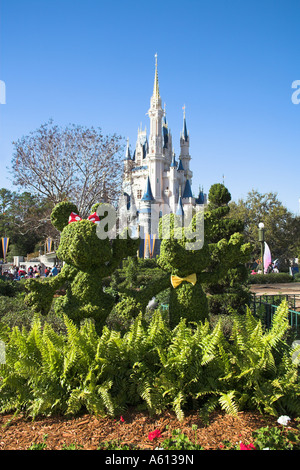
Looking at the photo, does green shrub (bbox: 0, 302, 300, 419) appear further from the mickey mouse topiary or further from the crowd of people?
the crowd of people

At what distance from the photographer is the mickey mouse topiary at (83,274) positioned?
464cm

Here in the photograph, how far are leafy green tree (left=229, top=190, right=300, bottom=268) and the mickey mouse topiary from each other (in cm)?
2836

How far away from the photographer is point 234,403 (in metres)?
2.99

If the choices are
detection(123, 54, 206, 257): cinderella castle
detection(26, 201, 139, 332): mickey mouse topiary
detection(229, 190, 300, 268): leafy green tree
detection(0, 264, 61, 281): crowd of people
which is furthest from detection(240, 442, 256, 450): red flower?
detection(123, 54, 206, 257): cinderella castle

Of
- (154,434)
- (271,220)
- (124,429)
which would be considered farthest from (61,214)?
(271,220)

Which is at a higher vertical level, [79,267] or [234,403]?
Answer: [79,267]

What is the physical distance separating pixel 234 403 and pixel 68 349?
1.76m

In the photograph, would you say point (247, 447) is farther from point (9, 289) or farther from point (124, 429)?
point (9, 289)

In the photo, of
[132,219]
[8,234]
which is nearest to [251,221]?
[132,219]

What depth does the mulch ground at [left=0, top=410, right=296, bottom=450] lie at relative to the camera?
2725mm

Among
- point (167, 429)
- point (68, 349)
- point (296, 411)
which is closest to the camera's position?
point (167, 429)

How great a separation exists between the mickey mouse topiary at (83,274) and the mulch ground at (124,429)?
1706mm

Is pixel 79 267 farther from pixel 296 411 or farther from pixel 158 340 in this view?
pixel 296 411

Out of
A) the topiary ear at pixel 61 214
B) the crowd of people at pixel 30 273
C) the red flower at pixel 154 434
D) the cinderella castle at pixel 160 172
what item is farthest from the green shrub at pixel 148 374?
the cinderella castle at pixel 160 172
